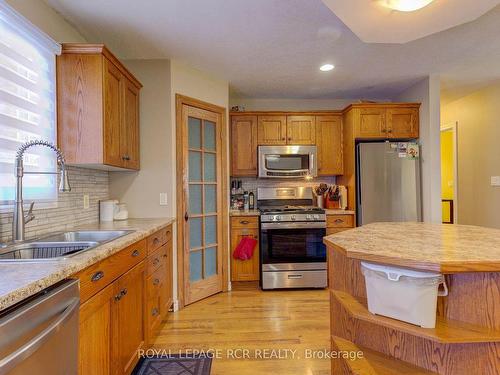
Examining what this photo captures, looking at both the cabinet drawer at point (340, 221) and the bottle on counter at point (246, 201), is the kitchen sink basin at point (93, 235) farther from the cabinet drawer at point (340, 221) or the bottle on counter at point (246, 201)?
the cabinet drawer at point (340, 221)

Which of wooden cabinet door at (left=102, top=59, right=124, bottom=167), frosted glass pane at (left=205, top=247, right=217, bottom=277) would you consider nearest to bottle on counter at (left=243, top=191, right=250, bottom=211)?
frosted glass pane at (left=205, top=247, right=217, bottom=277)

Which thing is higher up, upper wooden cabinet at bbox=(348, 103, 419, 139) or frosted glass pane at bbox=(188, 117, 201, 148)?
upper wooden cabinet at bbox=(348, 103, 419, 139)

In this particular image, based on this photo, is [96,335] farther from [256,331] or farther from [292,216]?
[292,216]

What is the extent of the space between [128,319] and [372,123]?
3289 mm

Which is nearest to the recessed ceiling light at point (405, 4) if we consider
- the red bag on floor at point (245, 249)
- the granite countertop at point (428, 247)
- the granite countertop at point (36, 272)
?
the granite countertop at point (428, 247)

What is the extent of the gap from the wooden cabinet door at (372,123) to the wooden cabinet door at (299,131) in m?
0.61

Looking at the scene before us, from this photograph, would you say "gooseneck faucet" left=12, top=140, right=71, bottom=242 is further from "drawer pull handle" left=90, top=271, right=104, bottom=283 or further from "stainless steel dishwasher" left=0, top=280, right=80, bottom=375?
"stainless steel dishwasher" left=0, top=280, right=80, bottom=375

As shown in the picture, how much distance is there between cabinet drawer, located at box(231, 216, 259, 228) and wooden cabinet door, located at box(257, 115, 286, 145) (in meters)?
1.01

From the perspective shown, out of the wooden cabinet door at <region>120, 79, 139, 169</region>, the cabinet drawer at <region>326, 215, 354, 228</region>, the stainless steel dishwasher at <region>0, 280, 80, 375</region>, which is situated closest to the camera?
the stainless steel dishwasher at <region>0, 280, 80, 375</region>

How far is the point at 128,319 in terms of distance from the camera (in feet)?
5.56

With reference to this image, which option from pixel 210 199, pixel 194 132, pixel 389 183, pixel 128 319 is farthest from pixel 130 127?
pixel 389 183

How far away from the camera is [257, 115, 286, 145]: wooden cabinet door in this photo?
3807mm

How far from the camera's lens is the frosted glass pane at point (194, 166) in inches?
120

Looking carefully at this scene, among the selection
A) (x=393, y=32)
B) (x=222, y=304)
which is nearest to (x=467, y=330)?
(x=393, y=32)
